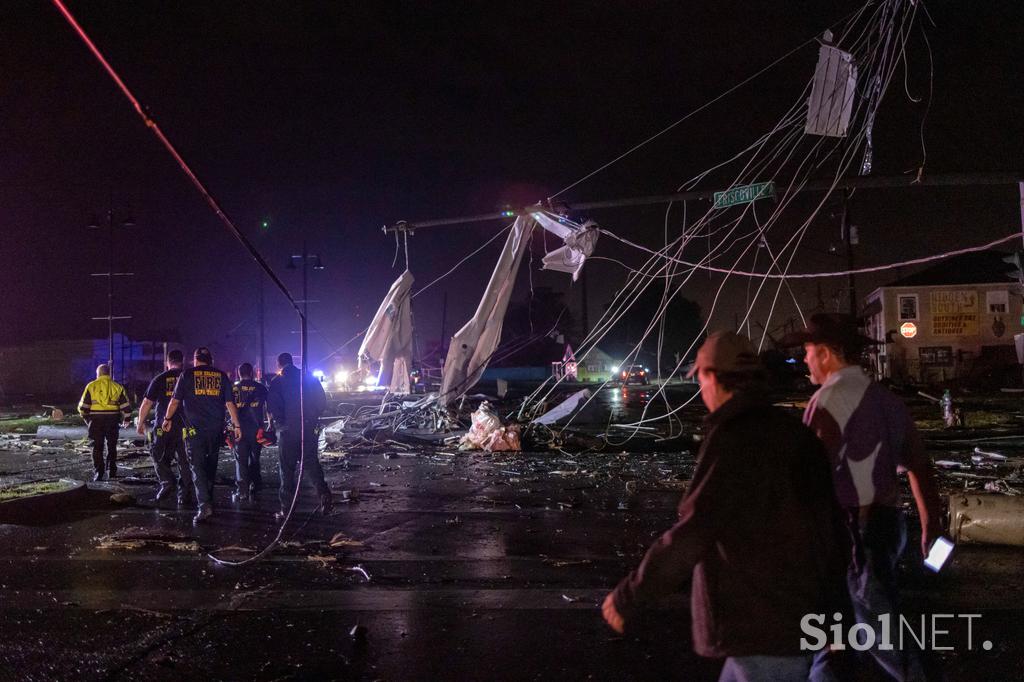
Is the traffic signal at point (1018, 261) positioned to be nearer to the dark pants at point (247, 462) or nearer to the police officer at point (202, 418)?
the police officer at point (202, 418)

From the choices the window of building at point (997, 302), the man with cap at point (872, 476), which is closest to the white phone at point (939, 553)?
the man with cap at point (872, 476)

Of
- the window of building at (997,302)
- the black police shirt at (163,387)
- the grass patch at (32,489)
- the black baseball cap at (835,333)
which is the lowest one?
the grass patch at (32,489)

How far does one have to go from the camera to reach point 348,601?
5.35 m

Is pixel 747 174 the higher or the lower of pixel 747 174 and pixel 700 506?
the higher

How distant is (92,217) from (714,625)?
28852 millimetres

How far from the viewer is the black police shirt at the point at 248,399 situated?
1022cm

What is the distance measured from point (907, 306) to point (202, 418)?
47892mm

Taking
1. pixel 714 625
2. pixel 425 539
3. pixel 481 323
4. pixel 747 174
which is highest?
pixel 747 174

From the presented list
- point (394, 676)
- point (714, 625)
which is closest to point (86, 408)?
point (394, 676)

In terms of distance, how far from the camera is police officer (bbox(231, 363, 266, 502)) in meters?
9.87

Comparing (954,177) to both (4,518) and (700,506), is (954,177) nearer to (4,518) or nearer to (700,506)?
(700,506)

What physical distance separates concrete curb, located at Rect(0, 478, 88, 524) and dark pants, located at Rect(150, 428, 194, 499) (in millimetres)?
1116

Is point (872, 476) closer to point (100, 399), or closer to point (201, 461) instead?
point (201, 461)

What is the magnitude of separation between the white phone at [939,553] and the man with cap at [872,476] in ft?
0.37
